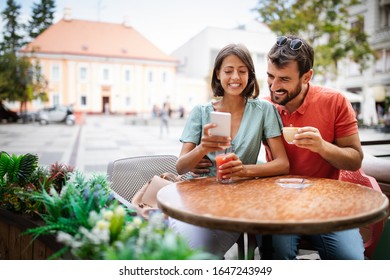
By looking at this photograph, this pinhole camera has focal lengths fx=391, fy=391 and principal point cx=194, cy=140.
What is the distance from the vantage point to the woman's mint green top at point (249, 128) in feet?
6.44

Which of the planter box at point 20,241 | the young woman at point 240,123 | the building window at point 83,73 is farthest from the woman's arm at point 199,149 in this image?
the building window at point 83,73

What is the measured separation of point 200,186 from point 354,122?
942mm

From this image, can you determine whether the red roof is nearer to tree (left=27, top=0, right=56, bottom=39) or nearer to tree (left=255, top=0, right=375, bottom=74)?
tree (left=255, top=0, right=375, bottom=74)

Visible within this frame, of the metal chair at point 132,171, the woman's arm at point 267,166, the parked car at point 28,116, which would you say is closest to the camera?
the woman's arm at point 267,166

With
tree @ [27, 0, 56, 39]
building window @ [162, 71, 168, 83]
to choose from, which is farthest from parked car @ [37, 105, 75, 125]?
tree @ [27, 0, 56, 39]

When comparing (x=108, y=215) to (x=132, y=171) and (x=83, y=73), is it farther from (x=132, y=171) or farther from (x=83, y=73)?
(x=83, y=73)

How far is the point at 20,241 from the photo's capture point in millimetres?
1608

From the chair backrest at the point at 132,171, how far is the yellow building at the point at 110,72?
80.6ft

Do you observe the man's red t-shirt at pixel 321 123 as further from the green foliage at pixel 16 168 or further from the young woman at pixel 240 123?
the green foliage at pixel 16 168

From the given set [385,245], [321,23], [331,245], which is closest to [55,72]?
[321,23]

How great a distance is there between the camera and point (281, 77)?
2.09 metres

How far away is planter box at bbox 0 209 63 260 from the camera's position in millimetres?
1421

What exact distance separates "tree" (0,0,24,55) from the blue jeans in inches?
92.6
